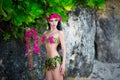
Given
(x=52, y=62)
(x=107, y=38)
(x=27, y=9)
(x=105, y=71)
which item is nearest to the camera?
(x=27, y=9)

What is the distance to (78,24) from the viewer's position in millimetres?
7875

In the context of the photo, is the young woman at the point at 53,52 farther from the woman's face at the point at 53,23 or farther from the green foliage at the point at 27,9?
the green foliage at the point at 27,9

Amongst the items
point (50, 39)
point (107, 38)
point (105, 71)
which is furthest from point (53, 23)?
point (107, 38)

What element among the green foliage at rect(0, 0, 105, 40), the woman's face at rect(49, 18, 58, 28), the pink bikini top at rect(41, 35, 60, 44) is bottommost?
the pink bikini top at rect(41, 35, 60, 44)

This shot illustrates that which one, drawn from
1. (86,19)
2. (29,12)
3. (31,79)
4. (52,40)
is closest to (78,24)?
(86,19)

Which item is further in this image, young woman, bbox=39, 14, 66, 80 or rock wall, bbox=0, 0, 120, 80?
rock wall, bbox=0, 0, 120, 80

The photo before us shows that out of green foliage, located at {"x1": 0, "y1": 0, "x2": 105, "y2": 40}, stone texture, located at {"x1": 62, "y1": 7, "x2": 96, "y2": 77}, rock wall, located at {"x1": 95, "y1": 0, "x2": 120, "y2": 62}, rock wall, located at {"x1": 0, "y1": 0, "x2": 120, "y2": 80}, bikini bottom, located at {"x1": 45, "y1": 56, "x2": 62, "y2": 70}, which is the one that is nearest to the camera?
green foliage, located at {"x1": 0, "y1": 0, "x2": 105, "y2": 40}

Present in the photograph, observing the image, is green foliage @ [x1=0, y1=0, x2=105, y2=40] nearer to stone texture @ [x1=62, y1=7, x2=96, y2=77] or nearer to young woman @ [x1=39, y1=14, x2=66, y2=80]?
young woman @ [x1=39, y1=14, x2=66, y2=80]

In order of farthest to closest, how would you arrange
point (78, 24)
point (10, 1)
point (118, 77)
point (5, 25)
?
1. point (118, 77)
2. point (78, 24)
3. point (5, 25)
4. point (10, 1)

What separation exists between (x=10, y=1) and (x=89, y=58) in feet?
13.5

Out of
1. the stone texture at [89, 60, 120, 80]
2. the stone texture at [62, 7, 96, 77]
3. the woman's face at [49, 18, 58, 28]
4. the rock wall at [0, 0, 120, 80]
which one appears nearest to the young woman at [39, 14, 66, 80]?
the woman's face at [49, 18, 58, 28]

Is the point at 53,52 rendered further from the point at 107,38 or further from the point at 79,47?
the point at 107,38

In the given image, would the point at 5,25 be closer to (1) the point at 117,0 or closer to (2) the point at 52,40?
(2) the point at 52,40

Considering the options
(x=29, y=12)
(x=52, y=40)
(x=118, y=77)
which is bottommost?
(x=118, y=77)
